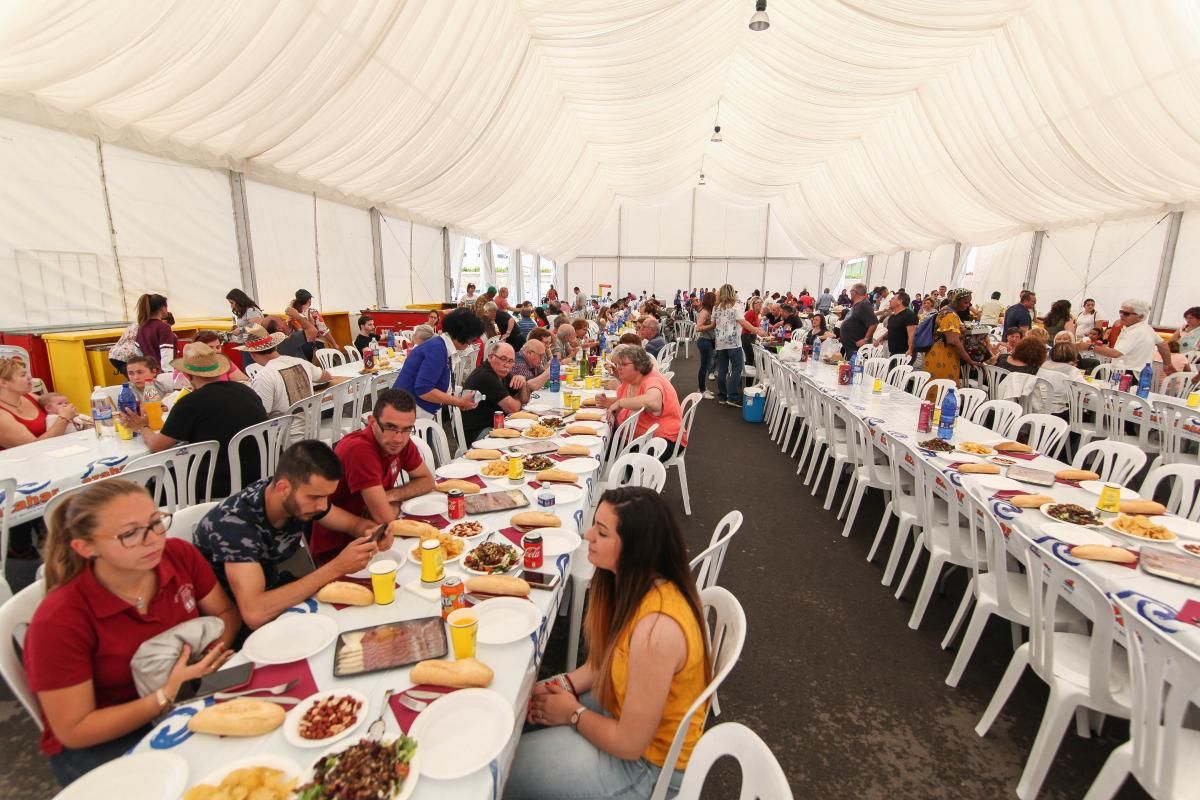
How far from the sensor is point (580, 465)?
3.39 metres

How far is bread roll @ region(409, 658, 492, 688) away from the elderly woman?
3.08m

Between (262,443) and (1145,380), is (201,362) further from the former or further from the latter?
(1145,380)

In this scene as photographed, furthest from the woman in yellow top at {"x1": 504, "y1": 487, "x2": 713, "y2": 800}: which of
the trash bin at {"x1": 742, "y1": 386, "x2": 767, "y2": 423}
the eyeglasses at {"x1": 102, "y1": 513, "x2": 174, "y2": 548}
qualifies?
the trash bin at {"x1": 742, "y1": 386, "x2": 767, "y2": 423}

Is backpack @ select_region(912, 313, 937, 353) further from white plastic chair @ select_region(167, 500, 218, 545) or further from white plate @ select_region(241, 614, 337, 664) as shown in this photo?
white plastic chair @ select_region(167, 500, 218, 545)

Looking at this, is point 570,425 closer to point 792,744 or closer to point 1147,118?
point 792,744

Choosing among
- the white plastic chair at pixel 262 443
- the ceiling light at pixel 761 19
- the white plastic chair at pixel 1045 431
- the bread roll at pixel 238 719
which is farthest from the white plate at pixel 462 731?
the ceiling light at pixel 761 19

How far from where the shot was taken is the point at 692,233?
91.4ft

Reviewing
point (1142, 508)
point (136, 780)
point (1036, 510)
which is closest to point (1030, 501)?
point (1036, 510)

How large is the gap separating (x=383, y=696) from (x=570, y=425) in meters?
2.87

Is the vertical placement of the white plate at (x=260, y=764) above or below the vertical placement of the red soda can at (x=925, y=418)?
below

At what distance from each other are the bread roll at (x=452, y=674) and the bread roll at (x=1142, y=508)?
320 centimetres

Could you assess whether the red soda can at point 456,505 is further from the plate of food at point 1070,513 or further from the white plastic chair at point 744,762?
the plate of food at point 1070,513

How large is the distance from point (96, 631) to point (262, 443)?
2474 millimetres

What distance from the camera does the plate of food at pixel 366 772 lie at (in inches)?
47.2
